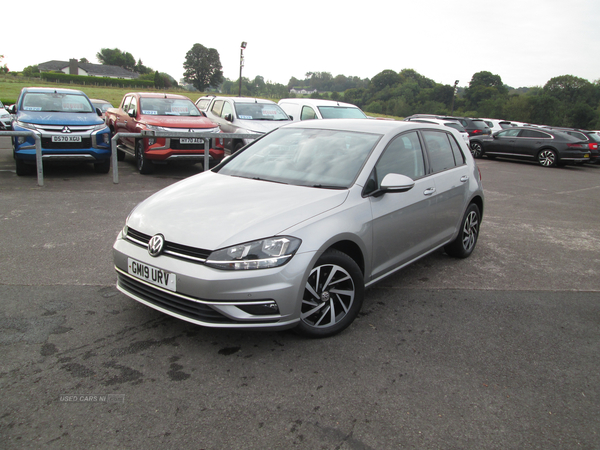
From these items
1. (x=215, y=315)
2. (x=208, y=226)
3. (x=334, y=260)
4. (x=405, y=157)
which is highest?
(x=405, y=157)

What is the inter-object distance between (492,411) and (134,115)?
10119 millimetres

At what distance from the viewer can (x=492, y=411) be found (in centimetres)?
273

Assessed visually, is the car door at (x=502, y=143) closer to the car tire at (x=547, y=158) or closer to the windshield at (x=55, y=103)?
the car tire at (x=547, y=158)

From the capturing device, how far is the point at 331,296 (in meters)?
3.47

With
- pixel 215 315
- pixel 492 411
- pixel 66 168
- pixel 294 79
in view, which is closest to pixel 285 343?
pixel 215 315

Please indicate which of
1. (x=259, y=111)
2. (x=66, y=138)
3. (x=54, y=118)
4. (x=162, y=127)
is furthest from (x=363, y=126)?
A: (x=259, y=111)

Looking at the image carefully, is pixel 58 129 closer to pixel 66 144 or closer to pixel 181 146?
pixel 66 144

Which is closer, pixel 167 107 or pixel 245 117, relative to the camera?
pixel 167 107

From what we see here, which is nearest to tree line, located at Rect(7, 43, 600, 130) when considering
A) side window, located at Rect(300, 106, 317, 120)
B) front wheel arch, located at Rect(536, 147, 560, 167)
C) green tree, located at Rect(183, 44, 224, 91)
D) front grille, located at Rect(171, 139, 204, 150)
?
green tree, located at Rect(183, 44, 224, 91)

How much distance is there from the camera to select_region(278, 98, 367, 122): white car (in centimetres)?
1358

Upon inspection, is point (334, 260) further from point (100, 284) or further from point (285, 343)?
point (100, 284)

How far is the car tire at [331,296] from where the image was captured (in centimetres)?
333

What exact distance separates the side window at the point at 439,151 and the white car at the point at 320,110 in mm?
8373

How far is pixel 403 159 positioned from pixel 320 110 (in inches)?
378
